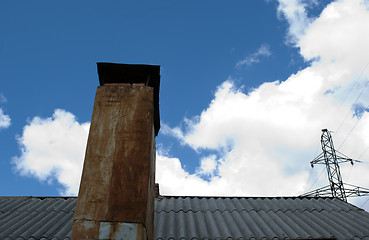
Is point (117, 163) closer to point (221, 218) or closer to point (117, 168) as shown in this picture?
point (117, 168)

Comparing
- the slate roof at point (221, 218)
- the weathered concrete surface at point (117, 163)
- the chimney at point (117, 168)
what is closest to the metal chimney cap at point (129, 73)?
the chimney at point (117, 168)

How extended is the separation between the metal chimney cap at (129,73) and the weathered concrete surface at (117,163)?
389mm

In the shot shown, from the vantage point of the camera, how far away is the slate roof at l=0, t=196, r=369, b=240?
543 centimetres

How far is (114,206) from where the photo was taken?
Answer: 381 cm

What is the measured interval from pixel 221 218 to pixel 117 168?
3090 millimetres

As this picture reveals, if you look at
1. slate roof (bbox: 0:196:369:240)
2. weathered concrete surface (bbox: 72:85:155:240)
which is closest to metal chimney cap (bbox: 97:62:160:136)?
weathered concrete surface (bbox: 72:85:155:240)

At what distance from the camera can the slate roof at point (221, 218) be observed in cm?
543

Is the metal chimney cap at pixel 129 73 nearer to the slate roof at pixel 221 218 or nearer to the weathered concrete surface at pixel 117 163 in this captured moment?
the weathered concrete surface at pixel 117 163

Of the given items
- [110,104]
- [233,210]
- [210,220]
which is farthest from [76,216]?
[233,210]

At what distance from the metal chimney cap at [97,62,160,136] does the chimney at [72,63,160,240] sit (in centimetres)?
21

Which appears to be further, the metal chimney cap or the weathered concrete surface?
the metal chimney cap

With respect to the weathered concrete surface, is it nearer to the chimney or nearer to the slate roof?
the chimney

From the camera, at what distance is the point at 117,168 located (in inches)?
160

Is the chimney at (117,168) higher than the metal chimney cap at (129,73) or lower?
lower
